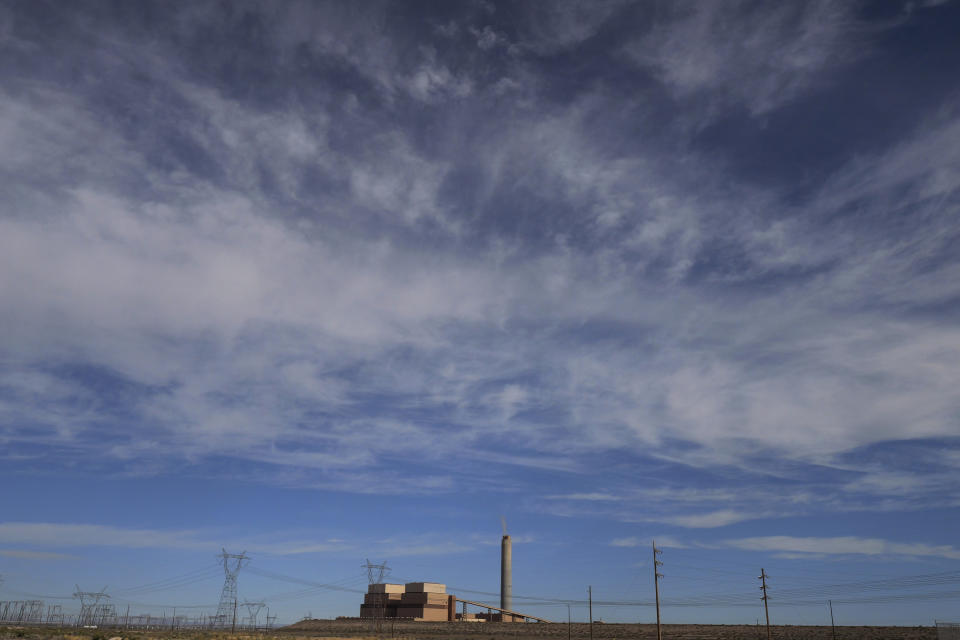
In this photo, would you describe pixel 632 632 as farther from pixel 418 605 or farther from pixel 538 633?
pixel 418 605

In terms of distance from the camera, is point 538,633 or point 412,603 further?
point 412,603

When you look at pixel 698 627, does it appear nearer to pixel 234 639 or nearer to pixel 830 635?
pixel 830 635

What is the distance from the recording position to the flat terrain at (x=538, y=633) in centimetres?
11419

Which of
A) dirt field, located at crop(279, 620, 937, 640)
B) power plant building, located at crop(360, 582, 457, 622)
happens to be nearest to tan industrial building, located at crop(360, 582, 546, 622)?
power plant building, located at crop(360, 582, 457, 622)

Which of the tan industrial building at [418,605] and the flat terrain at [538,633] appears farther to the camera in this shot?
the tan industrial building at [418,605]

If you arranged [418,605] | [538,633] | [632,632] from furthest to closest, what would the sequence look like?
[418,605]
[538,633]
[632,632]

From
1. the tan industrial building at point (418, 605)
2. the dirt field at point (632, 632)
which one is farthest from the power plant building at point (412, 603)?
the dirt field at point (632, 632)

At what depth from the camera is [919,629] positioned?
126m

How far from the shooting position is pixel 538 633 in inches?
5748

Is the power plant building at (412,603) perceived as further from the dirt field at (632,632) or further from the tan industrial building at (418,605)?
the dirt field at (632,632)

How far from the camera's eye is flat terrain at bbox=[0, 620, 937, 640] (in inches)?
4496

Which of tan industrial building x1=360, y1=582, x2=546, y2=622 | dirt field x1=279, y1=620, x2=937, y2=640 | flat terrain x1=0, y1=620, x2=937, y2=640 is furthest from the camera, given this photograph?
tan industrial building x1=360, y1=582, x2=546, y2=622

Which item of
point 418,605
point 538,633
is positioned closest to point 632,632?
point 538,633

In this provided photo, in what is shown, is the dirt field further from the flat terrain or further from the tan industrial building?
the tan industrial building
